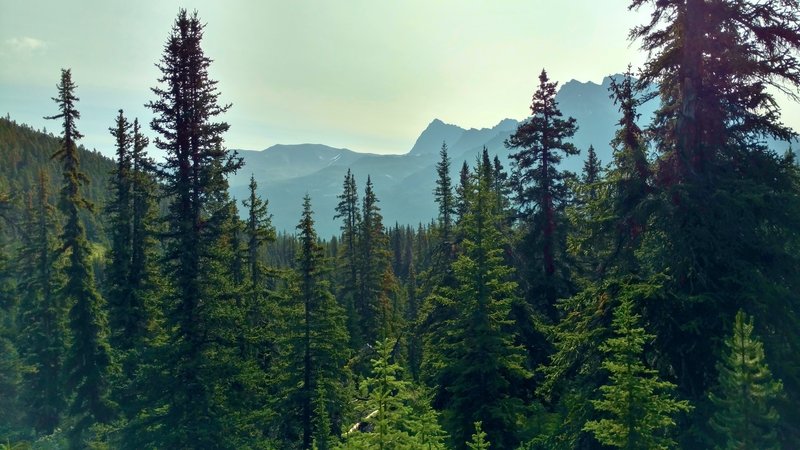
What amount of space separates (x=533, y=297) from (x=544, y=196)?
4.17m

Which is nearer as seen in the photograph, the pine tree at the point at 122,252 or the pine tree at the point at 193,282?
the pine tree at the point at 193,282

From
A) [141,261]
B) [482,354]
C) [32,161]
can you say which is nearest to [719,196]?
[482,354]

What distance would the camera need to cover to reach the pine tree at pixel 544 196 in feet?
68.1

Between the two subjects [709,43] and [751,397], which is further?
[709,43]

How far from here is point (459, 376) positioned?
1558 centimetres

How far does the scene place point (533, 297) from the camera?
832 inches

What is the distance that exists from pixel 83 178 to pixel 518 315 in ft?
79.3

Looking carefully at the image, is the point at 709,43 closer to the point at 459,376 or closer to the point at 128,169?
the point at 459,376

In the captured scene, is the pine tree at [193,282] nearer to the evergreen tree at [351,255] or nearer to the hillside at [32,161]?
the evergreen tree at [351,255]

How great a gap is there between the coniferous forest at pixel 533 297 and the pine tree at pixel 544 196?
0.09 m

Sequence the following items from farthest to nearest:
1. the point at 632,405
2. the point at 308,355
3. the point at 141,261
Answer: the point at 141,261 < the point at 308,355 < the point at 632,405

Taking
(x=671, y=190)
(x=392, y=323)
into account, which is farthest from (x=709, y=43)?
(x=392, y=323)

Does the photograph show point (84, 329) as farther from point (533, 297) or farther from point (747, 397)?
point (747, 397)

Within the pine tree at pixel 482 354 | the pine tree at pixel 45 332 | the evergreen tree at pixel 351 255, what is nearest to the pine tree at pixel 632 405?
the pine tree at pixel 482 354
